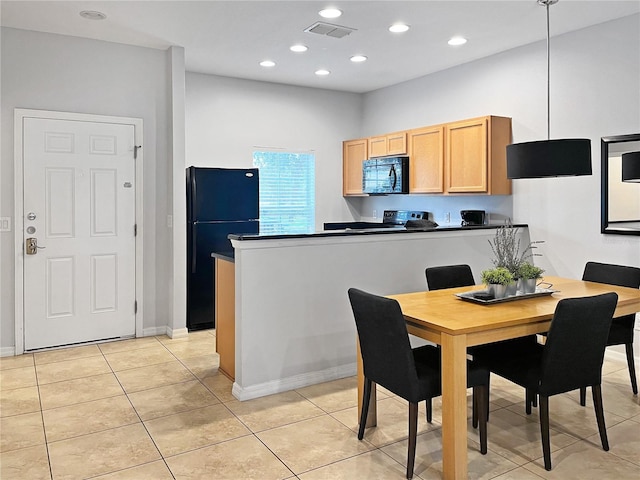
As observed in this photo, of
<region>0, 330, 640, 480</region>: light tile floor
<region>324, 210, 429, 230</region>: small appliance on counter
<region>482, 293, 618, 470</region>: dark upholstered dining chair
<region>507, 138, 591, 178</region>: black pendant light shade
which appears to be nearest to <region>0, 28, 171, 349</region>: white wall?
<region>0, 330, 640, 480</region>: light tile floor

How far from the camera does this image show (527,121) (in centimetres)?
495

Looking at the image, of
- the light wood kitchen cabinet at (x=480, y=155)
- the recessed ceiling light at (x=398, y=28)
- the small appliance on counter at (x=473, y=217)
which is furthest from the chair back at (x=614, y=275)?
the recessed ceiling light at (x=398, y=28)

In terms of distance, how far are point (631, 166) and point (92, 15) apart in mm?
4052

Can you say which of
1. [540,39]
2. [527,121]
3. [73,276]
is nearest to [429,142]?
[527,121]

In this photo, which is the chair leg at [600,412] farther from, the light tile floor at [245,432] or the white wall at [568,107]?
the white wall at [568,107]

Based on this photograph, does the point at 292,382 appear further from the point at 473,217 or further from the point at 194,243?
the point at 473,217

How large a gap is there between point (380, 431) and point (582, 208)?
9.24ft

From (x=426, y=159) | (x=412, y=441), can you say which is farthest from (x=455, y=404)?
(x=426, y=159)

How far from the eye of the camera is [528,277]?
10.3 feet

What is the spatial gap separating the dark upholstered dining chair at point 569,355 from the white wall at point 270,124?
→ 4.46 metres

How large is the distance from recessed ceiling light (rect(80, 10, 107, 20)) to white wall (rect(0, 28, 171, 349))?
598 millimetres

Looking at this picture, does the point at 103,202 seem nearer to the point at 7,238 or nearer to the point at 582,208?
the point at 7,238

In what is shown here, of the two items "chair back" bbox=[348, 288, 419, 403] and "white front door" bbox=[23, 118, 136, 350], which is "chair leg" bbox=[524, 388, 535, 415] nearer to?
"chair back" bbox=[348, 288, 419, 403]

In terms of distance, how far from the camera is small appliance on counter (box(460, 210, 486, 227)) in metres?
5.33
